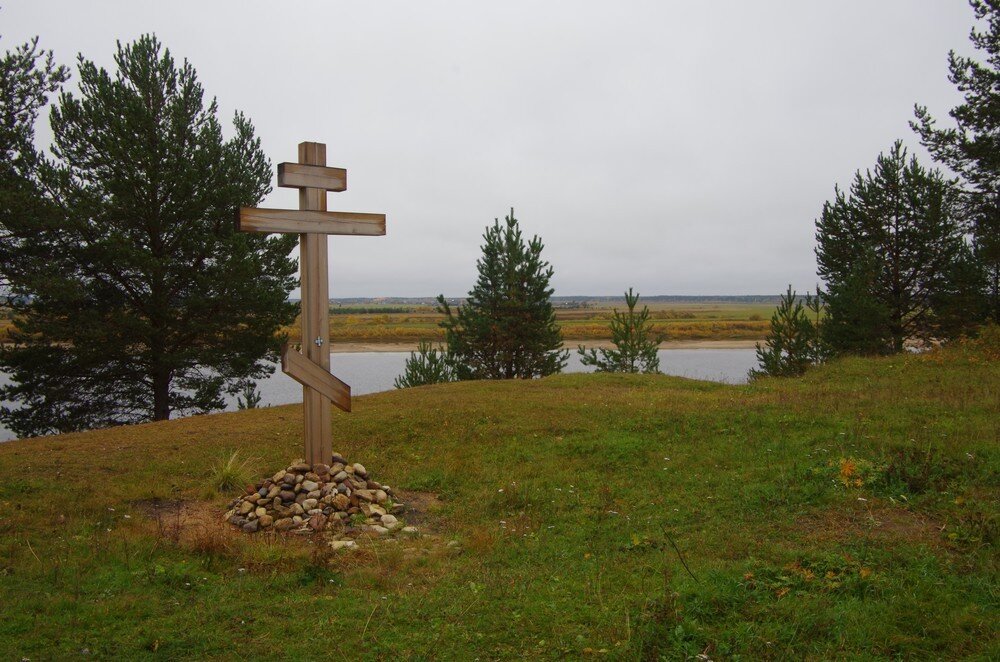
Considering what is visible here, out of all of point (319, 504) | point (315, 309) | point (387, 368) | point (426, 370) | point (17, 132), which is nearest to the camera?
point (319, 504)

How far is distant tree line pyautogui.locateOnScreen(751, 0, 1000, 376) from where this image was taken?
19.6 m

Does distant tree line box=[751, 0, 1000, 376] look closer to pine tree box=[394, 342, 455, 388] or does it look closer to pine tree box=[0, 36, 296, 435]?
pine tree box=[394, 342, 455, 388]

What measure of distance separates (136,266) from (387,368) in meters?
25.9

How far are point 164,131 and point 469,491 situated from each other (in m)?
13.6

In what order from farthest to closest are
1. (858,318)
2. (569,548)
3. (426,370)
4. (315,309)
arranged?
(426,370) < (858,318) < (315,309) < (569,548)

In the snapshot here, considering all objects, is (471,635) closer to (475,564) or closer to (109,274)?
(475,564)

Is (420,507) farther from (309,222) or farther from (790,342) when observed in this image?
(790,342)

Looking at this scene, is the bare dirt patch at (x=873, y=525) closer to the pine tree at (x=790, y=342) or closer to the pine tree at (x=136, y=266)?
the pine tree at (x=136, y=266)

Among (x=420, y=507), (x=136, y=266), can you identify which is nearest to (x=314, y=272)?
(x=420, y=507)

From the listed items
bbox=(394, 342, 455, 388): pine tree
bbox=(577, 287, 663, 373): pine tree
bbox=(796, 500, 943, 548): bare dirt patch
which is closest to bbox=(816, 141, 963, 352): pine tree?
bbox=(577, 287, 663, 373): pine tree

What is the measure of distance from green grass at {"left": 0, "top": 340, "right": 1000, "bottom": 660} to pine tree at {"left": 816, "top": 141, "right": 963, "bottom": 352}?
47.9ft

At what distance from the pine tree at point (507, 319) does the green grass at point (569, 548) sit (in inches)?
498

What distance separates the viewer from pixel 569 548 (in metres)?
5.49

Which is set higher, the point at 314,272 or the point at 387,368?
the point at 314,272
